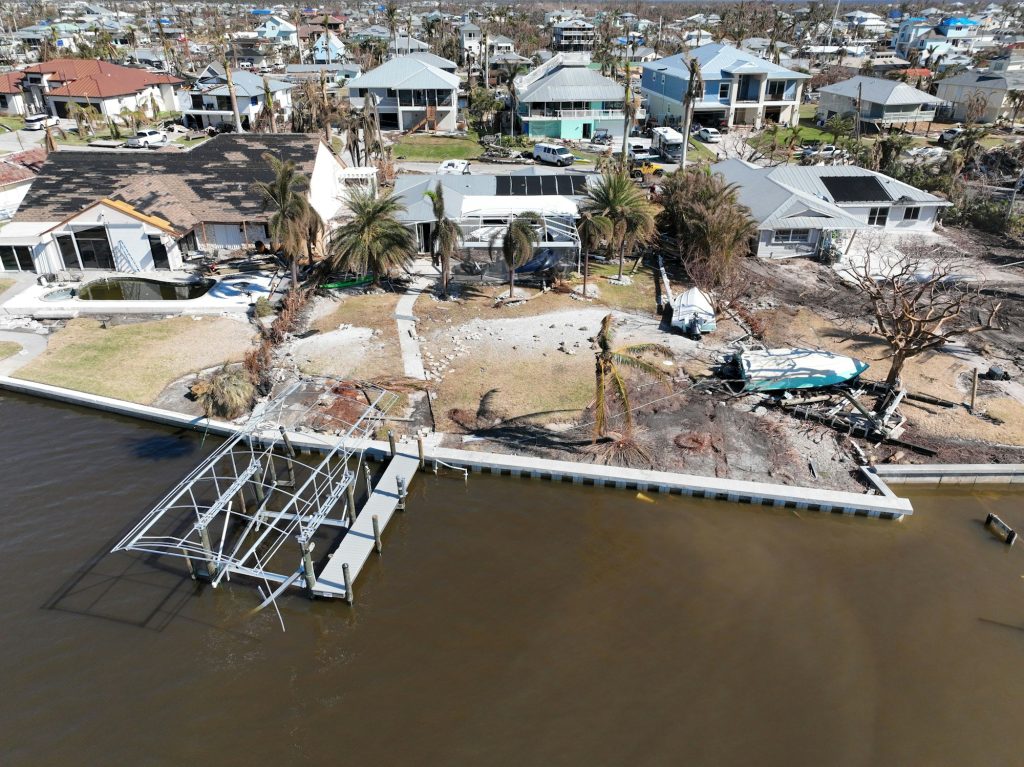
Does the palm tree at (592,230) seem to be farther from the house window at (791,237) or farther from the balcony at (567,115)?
the balcony at (567,115)

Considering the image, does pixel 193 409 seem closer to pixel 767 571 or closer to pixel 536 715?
pixel 536 715

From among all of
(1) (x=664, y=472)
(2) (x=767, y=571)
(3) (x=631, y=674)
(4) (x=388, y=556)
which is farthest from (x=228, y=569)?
(2) (x=767, y=571)

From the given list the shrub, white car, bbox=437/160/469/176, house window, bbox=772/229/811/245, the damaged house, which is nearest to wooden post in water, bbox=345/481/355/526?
the shrub

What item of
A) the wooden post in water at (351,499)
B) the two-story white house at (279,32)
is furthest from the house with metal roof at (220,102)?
the two-story white house at (279,32)

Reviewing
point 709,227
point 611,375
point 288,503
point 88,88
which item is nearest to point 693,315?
point 709,227

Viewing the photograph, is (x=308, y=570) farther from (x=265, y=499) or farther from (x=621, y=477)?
(x=621, y=477)

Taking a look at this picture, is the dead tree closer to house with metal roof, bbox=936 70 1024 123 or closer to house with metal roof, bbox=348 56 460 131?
house with metal roof, bbox=348 56 460 131
